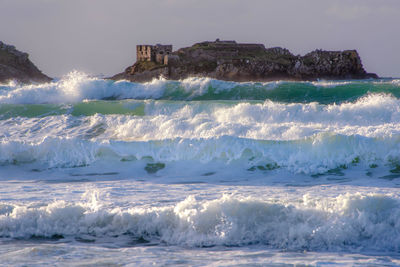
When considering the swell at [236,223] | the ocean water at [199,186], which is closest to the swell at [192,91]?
the ocean water at [199,186]

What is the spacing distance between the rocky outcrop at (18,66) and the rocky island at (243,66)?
9.61 meters

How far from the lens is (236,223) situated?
5.48 meters

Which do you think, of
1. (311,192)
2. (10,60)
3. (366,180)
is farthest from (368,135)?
(10,60)

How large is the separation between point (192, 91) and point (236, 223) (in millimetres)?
15801

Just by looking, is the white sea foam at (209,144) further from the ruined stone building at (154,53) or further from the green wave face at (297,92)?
the ruined stone building at (154,53)

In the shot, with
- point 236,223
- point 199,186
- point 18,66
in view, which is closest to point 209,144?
point 199,186

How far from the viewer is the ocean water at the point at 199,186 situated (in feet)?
16.7

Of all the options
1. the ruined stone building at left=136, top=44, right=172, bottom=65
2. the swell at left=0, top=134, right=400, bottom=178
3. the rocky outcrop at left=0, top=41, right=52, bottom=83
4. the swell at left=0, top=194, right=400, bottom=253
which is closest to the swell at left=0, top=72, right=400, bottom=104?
the swell at left=0, top=134, right=400, bottom=178

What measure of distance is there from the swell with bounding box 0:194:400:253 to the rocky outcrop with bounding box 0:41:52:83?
5579cm

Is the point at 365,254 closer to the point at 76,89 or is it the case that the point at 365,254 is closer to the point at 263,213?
the point at 263,213

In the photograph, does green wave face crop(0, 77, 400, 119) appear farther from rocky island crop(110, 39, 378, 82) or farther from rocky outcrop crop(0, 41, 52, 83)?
rocky island crop(110, 39, 378, 82)

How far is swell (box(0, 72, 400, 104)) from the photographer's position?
19.7m

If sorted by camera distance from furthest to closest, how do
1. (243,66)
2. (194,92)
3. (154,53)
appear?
(154,53) < (243,66) < (194,92)

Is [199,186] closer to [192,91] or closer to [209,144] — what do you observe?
[209,144]
